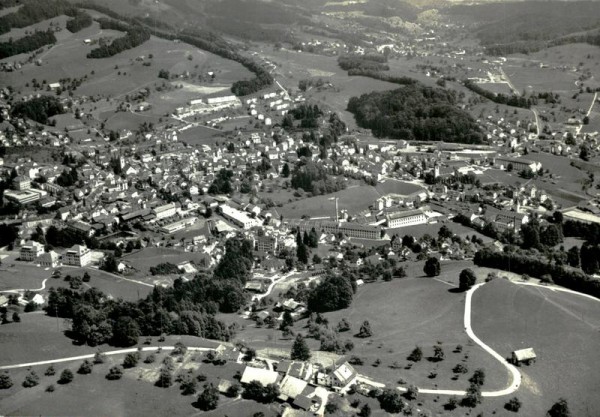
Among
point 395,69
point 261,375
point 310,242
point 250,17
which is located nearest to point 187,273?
point 310,242

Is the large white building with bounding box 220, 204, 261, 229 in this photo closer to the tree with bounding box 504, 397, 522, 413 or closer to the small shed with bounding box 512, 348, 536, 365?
the small shed with bounding box 512, 348, 536, 365

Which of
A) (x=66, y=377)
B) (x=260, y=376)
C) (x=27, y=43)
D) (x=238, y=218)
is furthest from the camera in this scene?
(x=27, y=43)

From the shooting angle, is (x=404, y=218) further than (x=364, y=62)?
No

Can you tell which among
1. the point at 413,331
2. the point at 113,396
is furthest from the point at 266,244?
the point at 113,396

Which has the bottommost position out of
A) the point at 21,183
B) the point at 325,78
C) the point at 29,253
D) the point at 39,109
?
the point at 29,253

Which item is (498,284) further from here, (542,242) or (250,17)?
(250,17)

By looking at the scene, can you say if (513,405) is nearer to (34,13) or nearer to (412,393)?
(412,393)

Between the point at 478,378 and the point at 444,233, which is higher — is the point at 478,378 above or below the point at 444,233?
above
